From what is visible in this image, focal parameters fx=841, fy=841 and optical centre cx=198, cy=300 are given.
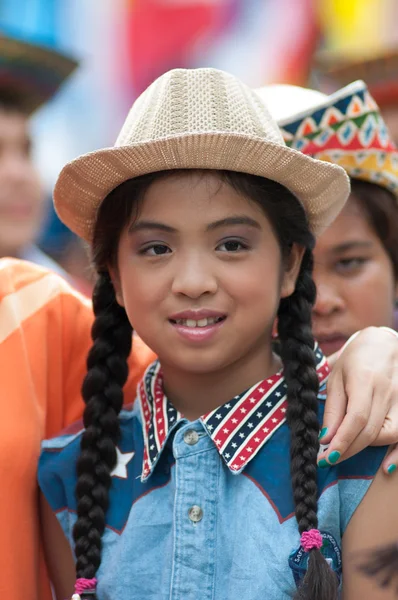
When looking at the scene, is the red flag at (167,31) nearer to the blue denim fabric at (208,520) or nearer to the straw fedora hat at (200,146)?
the straw fedora hat at (200,146)

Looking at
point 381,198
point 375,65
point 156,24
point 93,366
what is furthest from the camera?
point 156,24

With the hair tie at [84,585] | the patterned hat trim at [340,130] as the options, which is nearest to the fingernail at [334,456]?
the hair tie at [84,585]

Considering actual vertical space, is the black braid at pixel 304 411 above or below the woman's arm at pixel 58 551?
above

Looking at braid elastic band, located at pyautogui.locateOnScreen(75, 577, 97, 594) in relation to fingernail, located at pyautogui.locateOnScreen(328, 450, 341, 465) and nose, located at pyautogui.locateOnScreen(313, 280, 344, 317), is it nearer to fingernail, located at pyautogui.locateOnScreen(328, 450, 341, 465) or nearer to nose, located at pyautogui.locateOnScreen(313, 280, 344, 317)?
fingernail, located at pyautogui.locateOnScreen(328, 450, 341, 465)

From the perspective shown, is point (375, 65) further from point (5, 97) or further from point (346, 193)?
point (346, 193)

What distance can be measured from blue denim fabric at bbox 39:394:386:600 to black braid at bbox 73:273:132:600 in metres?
0.03

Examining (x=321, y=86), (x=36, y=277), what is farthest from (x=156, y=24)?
(x=36, y=277)

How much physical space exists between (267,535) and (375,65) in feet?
7.98

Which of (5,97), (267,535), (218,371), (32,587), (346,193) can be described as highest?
(5,97)

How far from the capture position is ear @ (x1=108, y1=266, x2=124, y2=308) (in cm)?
177

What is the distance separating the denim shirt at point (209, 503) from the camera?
151 cm

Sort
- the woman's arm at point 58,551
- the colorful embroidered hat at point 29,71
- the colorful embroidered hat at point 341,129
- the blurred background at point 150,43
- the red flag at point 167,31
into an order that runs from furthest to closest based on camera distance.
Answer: the red flag at point 167,31
the blurred background at point 150,43
the colorful embroidered hat at point 29,71
the colorful embroidered hat at point 341,129
the woman's arm at point 58,551

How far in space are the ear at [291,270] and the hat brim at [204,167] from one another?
0.23 feet

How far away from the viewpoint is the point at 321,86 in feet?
12.7
